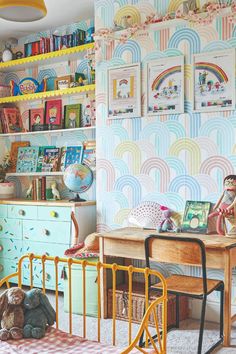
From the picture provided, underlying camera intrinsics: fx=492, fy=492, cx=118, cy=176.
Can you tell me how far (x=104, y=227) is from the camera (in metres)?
4.35

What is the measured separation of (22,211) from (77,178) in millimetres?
676

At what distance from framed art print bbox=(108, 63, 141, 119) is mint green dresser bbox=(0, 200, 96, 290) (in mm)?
887

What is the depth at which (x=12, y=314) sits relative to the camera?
247 cm

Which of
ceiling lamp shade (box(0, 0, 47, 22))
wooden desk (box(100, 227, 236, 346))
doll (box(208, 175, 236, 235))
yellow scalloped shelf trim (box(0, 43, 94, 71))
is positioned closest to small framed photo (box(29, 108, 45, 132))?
yellow scalloped shelf trim (box(0, 43, 94, 71))

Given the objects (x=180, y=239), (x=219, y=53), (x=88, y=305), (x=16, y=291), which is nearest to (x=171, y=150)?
(x=219, y=53)

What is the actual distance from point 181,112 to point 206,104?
0.22m

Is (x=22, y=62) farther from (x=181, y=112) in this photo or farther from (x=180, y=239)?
(x=180, y=239)

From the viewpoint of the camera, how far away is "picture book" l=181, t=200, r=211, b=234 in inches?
148

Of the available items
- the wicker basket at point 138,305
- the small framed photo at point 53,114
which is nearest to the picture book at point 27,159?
the small framed photo at point 53,114

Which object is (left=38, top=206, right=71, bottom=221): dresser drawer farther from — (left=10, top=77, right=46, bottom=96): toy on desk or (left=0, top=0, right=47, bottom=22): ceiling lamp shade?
(left=0, top=0, right=47, bottom=22): ceiling lamp shade

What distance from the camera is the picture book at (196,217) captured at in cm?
375

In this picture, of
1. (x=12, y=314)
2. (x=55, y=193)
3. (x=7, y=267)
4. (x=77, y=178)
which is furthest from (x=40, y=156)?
(x=12, y=314)

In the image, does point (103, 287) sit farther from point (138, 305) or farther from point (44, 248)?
point (44, 248)

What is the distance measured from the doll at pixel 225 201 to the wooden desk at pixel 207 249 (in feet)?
0.36
